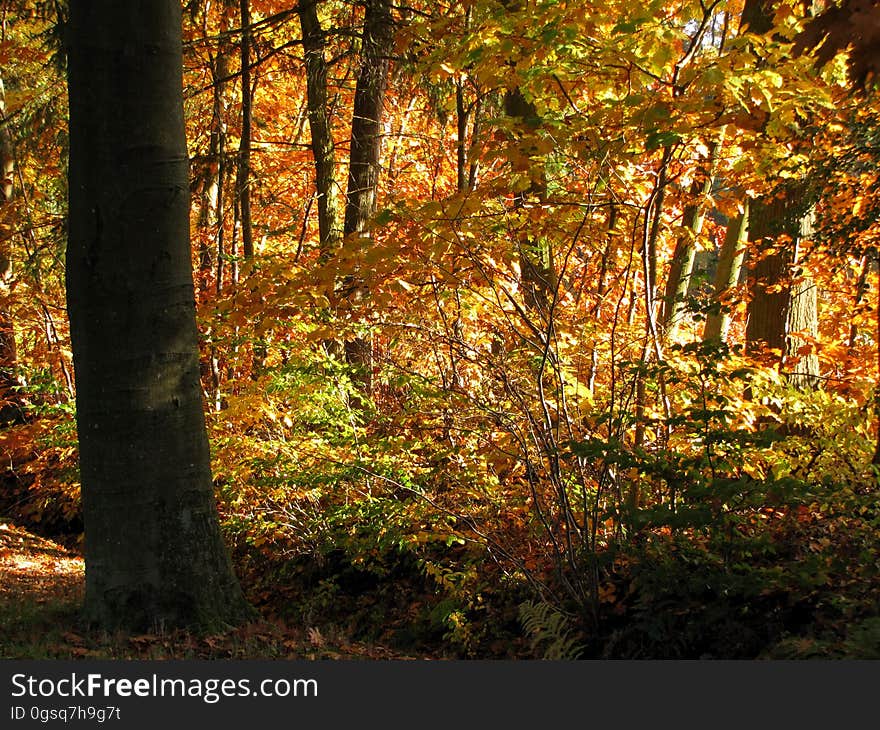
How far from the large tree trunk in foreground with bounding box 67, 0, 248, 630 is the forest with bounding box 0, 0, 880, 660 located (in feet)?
0.05

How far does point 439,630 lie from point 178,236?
3.66 m

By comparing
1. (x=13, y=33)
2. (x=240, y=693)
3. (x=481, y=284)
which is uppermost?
(x=13, y=33)

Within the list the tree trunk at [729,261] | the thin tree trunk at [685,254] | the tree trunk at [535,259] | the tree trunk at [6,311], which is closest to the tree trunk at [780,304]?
the tree trunk at [729,261]

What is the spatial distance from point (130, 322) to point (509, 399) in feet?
8.46

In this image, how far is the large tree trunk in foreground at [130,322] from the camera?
15.5ft

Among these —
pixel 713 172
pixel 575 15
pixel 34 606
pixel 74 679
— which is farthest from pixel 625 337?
pixel 34 606

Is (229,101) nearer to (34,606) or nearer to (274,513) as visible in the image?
(274,513)

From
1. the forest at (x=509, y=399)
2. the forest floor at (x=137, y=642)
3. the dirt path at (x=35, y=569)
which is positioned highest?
the forest at (x=509, y=399)

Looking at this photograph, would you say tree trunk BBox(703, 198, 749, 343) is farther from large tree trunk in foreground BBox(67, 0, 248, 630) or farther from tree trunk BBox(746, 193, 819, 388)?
large tree trunk in foreground BBox(67, 0, 248, 630)

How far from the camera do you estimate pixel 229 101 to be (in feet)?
47.0

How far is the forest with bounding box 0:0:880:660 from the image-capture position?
468 cm

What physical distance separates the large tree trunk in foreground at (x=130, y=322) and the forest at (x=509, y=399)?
0.02 meters

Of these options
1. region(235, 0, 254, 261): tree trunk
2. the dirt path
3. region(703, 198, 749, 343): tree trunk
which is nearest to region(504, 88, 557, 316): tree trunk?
region(703, 198, 749, 343): tree trunk

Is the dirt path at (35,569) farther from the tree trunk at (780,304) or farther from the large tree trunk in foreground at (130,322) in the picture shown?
the tree trunk at (780,304)
